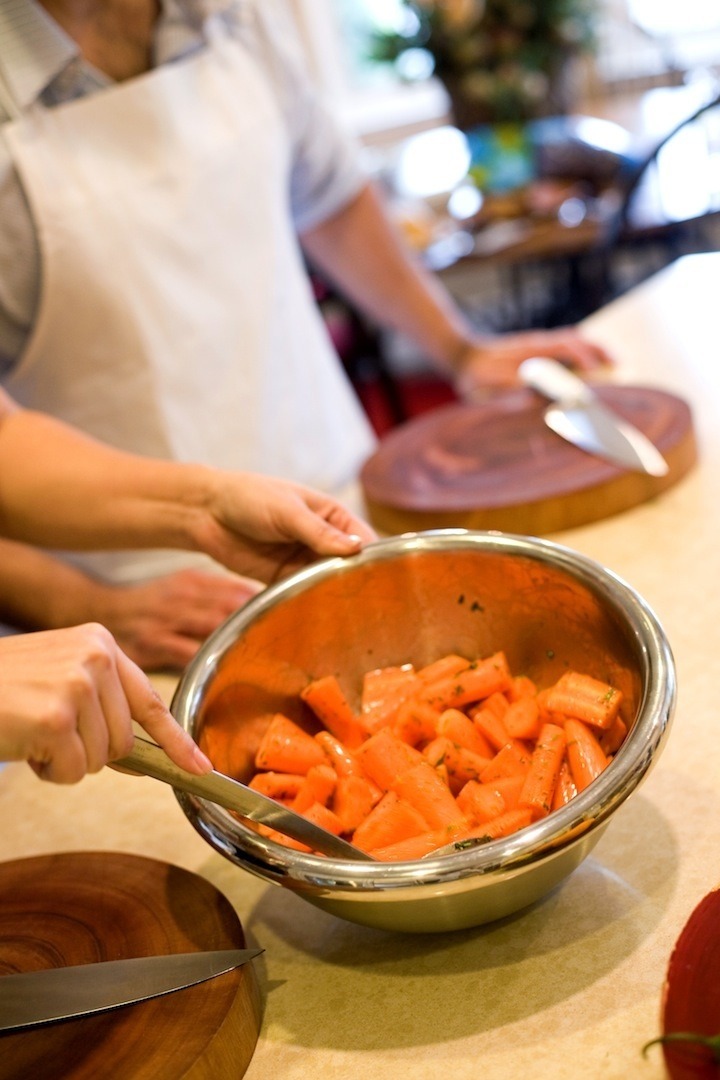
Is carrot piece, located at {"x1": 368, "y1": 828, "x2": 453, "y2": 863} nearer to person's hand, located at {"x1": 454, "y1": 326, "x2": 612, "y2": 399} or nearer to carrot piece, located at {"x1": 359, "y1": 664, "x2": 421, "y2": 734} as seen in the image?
carrot piece, located at {"x1": 359, "y1": 664, "x2": 421, "y2": 734}

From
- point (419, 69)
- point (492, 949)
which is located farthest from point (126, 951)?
point (419, 69)

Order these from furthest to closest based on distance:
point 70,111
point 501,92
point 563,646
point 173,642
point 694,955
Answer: point 501,92 < point 70,111 < point 173,642 < point 563,646 < point 694,955

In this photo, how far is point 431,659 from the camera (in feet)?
3.25

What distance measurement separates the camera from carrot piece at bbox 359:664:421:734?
908 millimetres

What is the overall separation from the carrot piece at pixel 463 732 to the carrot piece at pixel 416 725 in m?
0.01

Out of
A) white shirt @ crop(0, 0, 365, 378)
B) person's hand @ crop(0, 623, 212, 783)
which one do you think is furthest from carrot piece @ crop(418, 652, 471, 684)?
white shirt @ crop(0, 0, 365, 378)

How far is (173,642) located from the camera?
1.19 metres

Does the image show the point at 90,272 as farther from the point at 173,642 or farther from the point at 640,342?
the point at 640,342

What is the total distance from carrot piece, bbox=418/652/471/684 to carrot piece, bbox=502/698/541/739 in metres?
0.08

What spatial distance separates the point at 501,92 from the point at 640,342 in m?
2.86

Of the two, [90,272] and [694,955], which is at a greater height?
[90,272]

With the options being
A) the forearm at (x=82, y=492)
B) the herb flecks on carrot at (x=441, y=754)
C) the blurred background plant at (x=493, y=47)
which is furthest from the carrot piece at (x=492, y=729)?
the blurred background plant at (x=493, y=47)

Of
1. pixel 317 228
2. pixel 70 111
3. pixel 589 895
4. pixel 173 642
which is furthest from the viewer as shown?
pixel 317 228

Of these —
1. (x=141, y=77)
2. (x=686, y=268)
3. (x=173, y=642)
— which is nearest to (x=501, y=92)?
(x=686, y=268)
